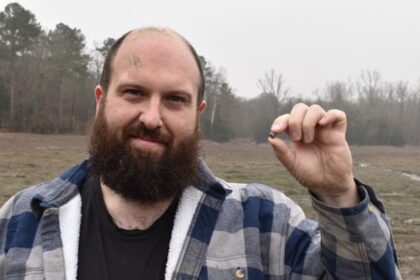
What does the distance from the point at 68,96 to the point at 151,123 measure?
54199 mm

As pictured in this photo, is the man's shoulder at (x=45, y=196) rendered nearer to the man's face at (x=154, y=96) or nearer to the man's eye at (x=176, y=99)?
the man's face at (x=154, y=96)

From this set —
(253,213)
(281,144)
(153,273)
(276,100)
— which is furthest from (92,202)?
(276,100)

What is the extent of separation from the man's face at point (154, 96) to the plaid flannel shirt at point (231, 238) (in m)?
0.31

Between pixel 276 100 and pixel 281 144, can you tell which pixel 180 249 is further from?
pixel 276 100

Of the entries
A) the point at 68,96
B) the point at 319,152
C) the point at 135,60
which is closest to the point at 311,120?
the point at 319,152

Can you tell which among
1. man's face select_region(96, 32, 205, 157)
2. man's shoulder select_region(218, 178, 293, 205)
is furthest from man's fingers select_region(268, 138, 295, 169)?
man's face select_region(96, 32, 205, 157)

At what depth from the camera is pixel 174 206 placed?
91.6 inches

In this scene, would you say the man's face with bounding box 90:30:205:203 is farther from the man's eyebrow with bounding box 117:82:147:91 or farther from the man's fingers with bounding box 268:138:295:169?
the man's fingers with bounding box 268:138:295:169

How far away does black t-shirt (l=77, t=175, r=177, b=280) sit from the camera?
208 centimetres

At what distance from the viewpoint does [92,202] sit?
7.80 feet

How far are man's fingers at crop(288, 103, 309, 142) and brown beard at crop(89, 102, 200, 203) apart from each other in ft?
2.12

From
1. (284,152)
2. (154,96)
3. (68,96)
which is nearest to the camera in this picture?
(284,152)

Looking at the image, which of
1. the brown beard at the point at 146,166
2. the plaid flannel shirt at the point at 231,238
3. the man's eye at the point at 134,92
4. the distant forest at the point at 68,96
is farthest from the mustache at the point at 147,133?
the distant forest at the point at 68,96

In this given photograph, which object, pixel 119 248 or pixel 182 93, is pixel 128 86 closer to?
pixel 182 93
